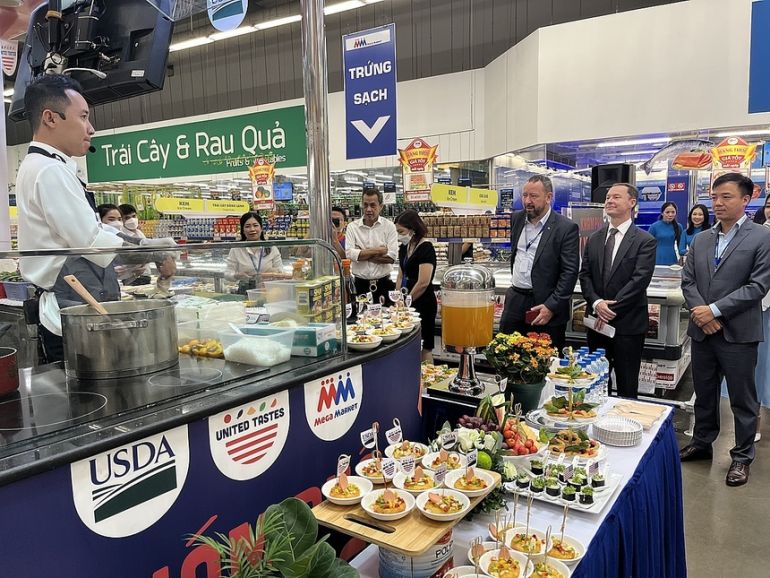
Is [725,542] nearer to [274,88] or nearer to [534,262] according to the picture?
[534,262]

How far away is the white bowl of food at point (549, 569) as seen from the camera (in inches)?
57.7

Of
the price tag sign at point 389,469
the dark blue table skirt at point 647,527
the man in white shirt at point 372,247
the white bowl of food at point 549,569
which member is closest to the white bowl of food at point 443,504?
the price tag sign at point 389,469

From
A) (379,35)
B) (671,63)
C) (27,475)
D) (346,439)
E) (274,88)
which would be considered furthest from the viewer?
(274,88)

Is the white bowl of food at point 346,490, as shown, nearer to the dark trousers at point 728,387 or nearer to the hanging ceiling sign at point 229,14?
the dark trousers at point 728,387

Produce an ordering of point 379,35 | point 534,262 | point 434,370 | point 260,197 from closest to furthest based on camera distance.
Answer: point 434,370
point 534,262
point 379,35
point 260,197

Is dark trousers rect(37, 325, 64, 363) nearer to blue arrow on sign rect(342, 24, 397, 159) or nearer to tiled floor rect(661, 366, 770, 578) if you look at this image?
tiled floor rect(661, 366, 770, 578)

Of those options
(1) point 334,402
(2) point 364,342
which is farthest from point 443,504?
(2) point 364,342

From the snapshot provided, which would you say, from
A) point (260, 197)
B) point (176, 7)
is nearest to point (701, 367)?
point (176, 7)

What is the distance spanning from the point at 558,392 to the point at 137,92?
10.2 ft

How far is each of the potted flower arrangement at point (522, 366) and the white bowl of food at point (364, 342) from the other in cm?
63

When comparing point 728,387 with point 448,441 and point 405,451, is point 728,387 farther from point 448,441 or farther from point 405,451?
point 405,451

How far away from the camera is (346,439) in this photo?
2020 mm

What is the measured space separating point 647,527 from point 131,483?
1.81 metres

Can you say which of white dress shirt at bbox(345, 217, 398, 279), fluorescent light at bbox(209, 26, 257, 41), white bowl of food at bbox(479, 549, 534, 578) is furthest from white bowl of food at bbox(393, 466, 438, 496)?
fluorescent light at bbox(209, 26, 257, 41)
